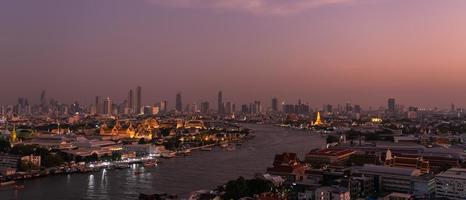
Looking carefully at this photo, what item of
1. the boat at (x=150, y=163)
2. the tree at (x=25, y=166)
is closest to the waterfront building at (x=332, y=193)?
the boat at (x=150, y=163)

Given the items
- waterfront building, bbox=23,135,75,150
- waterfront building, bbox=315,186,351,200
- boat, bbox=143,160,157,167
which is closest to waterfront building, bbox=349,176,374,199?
waterfront building, bbox=315,186,351,200

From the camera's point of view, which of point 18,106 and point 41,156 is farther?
point 18,106

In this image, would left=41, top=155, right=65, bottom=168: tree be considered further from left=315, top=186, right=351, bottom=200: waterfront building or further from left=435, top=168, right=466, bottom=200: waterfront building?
left=435, top=168, right=466, bottom=200: waterfront building

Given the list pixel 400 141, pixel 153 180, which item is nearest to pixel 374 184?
pixel 153 180

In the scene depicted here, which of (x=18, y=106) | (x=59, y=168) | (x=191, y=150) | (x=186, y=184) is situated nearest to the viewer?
(x=186, y=184)

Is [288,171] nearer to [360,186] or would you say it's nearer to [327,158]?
[360,186]

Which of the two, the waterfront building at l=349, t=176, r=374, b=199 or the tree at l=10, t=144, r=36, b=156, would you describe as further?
the tree at l=10, t=144, r=36, b=156

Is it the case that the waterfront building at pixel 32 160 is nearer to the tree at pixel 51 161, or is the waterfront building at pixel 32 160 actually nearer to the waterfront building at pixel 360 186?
the tree at pixel 51 161

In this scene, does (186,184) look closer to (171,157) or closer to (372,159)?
(372,159)
